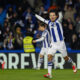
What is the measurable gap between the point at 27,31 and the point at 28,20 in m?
0.84

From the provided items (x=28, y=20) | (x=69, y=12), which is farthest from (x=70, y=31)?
(x=28, y=20)

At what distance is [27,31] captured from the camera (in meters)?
19.3

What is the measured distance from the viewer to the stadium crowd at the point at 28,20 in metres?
18.2

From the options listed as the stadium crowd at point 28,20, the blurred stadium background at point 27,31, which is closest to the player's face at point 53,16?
the blurred stadium background at point 27,31

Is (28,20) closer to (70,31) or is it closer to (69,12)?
(69,12)

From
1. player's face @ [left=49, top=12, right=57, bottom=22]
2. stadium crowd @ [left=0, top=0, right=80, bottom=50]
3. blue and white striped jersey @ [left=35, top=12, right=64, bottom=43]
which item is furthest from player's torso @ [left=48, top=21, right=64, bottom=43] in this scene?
stadium crowd @ [left=0, top=0, right=80, bottom=50]

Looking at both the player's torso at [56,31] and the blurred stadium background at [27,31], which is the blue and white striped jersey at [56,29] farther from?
the blurred stadium background at [27,31]

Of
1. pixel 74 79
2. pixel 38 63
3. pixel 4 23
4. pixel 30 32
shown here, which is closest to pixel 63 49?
pixel 74 79

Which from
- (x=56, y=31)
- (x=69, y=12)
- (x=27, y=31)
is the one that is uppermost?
(x=69, y=12)

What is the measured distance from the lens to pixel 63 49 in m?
13.1

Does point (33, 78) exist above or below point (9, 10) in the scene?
below

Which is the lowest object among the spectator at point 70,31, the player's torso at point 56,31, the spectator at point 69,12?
the spectator at point 70,31

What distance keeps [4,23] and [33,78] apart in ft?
25.7

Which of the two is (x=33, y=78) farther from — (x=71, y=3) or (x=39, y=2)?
(x=39, y=2)
